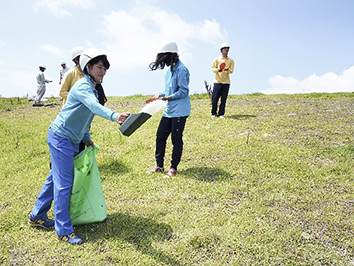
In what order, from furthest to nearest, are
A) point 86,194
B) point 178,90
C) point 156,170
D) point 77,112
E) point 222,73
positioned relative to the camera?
point 222,73
point 156,170
point 178,90
point 86,194
point 77,112

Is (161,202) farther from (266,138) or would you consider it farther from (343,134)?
(343,134)

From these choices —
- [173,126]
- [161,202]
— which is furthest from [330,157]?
[161,202]

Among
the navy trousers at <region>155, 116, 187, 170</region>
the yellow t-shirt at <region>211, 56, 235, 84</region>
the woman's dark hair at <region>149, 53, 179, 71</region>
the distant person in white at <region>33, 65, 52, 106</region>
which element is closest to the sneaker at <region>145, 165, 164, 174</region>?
the navy trousers at <region>155, 116, 187, 170</region>

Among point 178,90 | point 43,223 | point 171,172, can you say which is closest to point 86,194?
point 43,223

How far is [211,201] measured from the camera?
167 inches

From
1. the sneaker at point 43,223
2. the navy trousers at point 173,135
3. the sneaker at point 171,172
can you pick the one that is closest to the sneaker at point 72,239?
the sneaker at point 43,223

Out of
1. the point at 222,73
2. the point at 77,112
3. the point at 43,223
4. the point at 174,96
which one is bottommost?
the point at 43,223

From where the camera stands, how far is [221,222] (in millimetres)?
3695

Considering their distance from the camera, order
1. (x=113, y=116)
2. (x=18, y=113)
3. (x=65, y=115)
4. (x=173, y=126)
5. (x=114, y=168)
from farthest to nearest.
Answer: (x=18, y=113), (x=114, y=168), (x=173, y=126), (x=65, y=115), (x=113, y=116)

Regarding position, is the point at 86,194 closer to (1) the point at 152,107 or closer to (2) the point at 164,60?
(1) the point at 152,107

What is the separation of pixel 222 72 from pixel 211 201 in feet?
20.8

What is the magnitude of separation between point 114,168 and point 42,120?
7383 millimetres

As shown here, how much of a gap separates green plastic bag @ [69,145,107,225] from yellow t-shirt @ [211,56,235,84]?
23.0 ft

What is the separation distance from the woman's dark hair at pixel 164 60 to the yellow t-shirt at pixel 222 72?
518cm
